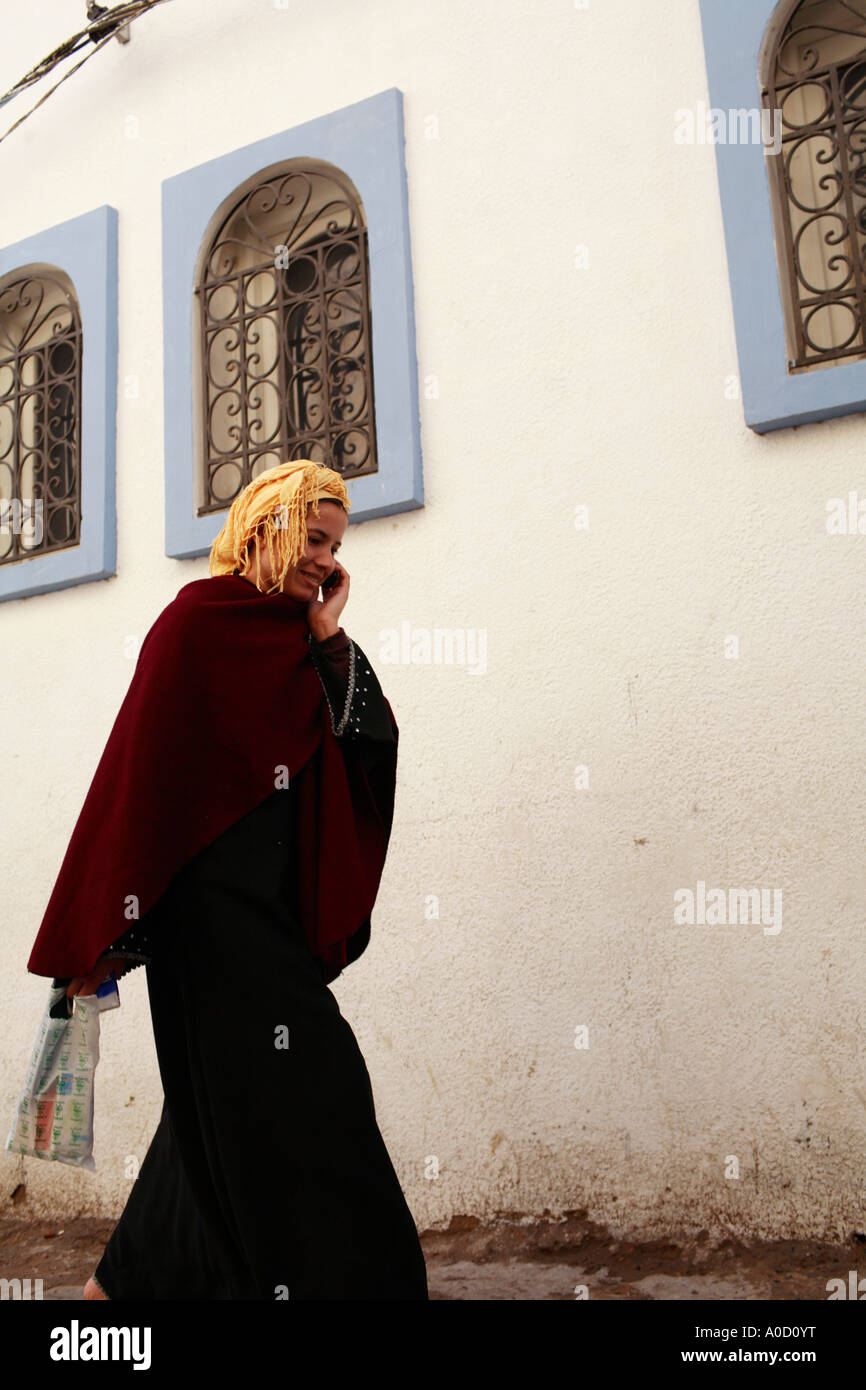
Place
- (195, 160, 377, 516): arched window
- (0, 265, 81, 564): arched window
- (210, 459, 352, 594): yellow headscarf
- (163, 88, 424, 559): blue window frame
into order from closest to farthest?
(210, 459, 352, 594): yellow headscarf → (163, 88, 424, 559): blue window frame → (195, 160, 377, 516): arched window → (0, 265, 81, 564): arched window

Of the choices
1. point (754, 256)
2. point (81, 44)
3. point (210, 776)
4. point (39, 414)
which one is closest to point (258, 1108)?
point (210, 776)

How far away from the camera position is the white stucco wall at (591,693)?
334 centimetres

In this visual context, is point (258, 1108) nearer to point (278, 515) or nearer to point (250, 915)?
point (250, 915)

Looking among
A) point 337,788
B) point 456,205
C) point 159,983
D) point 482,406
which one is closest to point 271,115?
point 456,205

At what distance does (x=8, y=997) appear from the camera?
4730 mm

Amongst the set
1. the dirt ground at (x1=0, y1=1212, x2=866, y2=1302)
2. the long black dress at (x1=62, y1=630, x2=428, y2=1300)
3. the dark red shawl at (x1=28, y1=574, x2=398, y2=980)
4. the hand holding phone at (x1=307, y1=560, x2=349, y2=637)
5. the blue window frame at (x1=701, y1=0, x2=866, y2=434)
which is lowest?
the dirt ground at (x1=0, y1=1212, x2=866, y2=1302)

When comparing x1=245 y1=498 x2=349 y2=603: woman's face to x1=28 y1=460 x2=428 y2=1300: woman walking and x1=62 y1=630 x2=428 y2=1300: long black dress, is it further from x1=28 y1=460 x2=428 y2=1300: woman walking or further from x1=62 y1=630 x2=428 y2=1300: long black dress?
x1=62 y1=630 x2=428 y2=1300: long black dress

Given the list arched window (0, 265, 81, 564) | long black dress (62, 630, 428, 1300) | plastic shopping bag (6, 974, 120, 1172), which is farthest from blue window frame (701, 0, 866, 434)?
arched window (0, 265, 81, 564)

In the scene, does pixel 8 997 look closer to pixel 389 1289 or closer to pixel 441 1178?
pixel 441 1178

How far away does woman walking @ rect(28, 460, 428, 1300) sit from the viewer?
2.41 meters

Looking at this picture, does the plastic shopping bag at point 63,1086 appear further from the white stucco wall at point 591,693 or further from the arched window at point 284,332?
the arched window at point 284,332

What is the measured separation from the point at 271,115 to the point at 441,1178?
3.86 meters

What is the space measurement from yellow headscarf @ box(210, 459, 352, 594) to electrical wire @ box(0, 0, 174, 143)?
302 centimetres

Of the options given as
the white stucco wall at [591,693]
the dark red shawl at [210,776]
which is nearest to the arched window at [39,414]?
the white stucco wall at [591,693]
